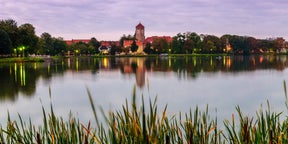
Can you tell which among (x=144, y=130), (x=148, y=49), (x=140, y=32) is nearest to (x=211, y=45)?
(x=148, y=49)

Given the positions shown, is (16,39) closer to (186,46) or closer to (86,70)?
(86,70)

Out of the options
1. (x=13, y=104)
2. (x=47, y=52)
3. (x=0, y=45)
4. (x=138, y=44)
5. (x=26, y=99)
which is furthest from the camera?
(x=138, y=44)

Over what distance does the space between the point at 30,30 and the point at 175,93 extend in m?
59.8

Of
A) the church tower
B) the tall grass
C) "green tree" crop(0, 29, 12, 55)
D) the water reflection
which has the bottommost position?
the water reflection

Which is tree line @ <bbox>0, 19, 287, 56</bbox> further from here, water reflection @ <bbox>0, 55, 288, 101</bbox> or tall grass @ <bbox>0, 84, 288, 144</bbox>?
tall grass @ <bbox>0, 84, 288, 144</bbox>

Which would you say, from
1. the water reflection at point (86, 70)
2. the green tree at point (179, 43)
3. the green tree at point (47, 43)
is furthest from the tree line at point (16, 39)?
the green tree at point (179, 43)

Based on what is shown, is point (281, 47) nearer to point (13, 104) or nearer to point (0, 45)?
point (0, 45)

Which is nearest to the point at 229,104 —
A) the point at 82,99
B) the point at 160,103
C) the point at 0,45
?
the point at 160,103

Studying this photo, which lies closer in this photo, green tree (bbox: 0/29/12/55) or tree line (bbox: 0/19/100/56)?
green tree (bbox: 0/29/12/55)

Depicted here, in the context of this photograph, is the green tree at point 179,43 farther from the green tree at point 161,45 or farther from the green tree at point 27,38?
the green tree at point 27,38

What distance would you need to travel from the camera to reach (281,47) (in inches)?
6142

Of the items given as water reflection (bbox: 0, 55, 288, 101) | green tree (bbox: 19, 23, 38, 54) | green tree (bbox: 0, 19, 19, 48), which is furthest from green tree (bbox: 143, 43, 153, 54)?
water reflection (bbox: 0, 55, 288, 101)

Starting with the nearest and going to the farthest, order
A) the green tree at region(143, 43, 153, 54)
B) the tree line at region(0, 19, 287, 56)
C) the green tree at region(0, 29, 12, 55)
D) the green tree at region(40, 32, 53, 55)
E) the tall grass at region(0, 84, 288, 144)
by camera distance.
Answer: the tall grass at region(0, 84, 288, 144)
the green tree at region(0, 29, 12, 55)
the green tree at region(40, 32, 53, 55)
the tree line at region(0, 19, 287, 56)
the green tree at region(143, 43, 153, 54)

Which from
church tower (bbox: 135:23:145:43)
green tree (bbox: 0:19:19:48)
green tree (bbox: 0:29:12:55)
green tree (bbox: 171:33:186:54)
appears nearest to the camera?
green tree (bbox: 0:29:12:55)
